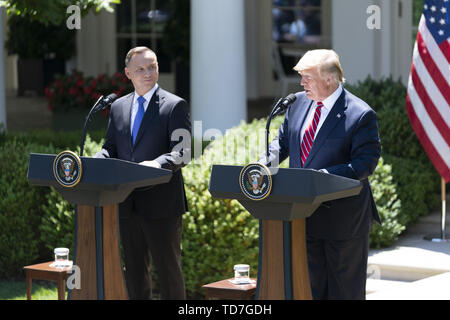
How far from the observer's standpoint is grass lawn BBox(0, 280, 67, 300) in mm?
6797

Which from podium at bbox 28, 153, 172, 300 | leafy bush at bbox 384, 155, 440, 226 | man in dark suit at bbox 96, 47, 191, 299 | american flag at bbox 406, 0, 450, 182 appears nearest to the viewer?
podium at bbox 28, 153, 172, 300

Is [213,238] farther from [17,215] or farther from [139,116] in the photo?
[139,116]

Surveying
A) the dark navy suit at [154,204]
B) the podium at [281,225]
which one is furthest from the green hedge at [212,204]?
the podium at [281,225]

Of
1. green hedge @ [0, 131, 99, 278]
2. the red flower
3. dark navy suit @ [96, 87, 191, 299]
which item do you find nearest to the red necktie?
dark navy suit @ [96, 87, 191, 299]

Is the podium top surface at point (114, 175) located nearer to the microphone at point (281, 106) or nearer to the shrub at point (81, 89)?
the microphone at point (281, 106)

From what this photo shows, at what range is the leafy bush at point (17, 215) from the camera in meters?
7.29

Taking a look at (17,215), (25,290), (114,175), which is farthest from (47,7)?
(114,175)

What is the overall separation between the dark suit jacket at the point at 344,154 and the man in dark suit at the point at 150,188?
832 mm

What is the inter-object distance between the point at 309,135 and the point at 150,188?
1.05 metres

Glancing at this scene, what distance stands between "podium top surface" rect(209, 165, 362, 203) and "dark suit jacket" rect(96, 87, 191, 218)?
0.99 metres

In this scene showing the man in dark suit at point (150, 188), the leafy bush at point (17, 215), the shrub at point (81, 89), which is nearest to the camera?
the man in dark suit at point (150, 188)

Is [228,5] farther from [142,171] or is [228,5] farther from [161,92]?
[142,171]

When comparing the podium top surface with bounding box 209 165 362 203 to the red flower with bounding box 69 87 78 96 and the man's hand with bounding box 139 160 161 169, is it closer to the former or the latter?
the man's hand with bounding box 139 160 161 169
